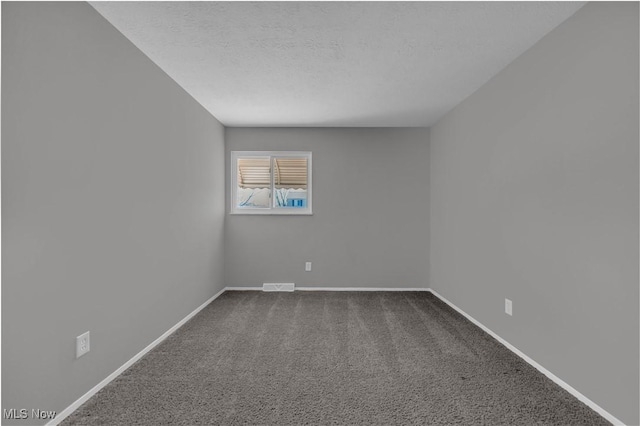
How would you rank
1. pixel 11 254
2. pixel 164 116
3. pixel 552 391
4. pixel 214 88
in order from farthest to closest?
pixel 214 88 → pixel 164 116 → pixel 552 391 → pixel 11 254

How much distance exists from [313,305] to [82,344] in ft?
8.21

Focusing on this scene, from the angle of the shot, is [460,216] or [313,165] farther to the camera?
[313,165]

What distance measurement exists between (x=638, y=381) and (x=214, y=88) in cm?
378

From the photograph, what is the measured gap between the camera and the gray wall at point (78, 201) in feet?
4.91

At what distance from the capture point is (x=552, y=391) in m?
2.04

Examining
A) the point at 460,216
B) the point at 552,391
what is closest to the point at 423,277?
the point at 460,216

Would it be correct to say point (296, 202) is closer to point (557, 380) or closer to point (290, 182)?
point (290, 182)

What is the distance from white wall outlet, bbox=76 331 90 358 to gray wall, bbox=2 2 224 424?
3cm

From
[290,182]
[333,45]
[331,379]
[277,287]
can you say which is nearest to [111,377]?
[331,379]

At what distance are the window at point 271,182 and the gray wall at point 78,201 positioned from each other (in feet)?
5.79

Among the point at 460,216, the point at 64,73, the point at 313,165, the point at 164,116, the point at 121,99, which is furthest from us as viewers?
the point at 313,165

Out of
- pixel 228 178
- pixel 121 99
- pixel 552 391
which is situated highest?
pixel 121 99

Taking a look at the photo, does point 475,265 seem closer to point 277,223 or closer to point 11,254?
point 277,223

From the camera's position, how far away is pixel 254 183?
488cm
